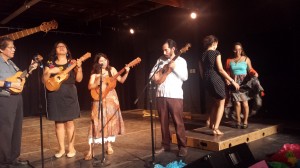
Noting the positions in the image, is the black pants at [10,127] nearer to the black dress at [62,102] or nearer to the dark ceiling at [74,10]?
the black dress at [62,102]

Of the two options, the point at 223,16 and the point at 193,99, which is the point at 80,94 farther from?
the point at 223,16

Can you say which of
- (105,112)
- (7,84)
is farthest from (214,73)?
(7,84)

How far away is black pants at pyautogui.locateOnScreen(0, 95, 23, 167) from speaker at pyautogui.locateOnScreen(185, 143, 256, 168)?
2.46 meters

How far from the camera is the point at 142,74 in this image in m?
10.0

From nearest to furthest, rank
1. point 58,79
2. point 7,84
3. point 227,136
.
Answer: point 7,84 < point 58,79 < point 227,136

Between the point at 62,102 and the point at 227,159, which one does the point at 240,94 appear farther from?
the point at 62,102

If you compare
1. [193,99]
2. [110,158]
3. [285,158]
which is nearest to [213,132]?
[285,158]

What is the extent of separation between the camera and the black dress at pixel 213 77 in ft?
13.5

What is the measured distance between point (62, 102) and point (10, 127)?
2.27ft

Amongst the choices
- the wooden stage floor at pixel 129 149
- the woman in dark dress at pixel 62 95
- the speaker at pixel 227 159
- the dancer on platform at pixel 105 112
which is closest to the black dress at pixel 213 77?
the wooden stage floor at pixel 129 149

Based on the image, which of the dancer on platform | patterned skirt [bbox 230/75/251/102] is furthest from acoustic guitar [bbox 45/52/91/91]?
patterned skirt [bbox 230/75/251/102]

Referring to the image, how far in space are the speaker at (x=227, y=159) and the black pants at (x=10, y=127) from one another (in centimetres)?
246

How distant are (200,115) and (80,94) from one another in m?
4.46

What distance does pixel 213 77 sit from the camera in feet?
13.6
